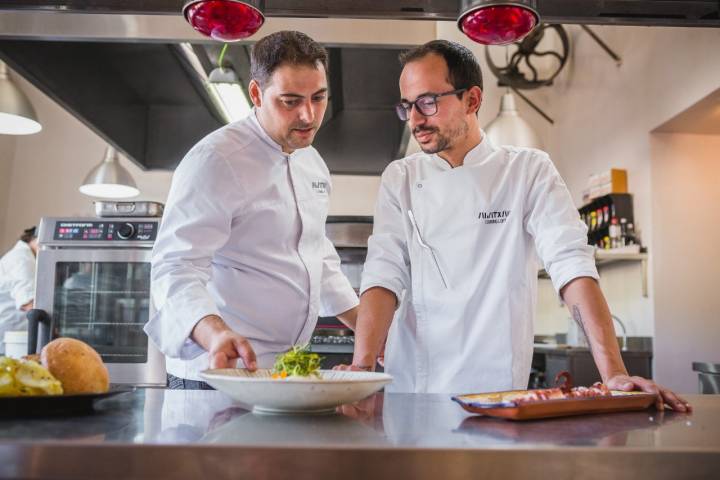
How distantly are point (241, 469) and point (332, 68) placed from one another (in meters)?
2.11

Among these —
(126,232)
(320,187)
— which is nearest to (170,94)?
(126,232)

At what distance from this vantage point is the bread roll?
1.02 m

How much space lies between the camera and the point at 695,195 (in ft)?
15.0

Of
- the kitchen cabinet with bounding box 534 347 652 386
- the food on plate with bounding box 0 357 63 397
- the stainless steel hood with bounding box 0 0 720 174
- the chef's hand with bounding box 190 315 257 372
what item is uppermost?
the stainless steel hood with bounding box 0 0 720 174

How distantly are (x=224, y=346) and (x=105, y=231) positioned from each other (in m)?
2.03

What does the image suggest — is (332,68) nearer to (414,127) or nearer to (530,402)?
(414,127)

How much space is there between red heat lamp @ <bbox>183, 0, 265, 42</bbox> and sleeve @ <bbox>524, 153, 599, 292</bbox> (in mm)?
759

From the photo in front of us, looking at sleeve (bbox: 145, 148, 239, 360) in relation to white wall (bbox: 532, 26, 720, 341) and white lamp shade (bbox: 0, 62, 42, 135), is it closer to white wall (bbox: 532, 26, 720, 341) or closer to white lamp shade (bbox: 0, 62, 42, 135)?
white lamp shade (bbox: 0, 62, 42, 135)

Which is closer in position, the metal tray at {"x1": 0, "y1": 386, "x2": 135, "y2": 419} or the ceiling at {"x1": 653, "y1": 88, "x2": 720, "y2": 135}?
the metal tray at {"x1": 0, "y1": 386, "x2": 135, "y2": 419}

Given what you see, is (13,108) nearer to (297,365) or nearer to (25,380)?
(25,380)

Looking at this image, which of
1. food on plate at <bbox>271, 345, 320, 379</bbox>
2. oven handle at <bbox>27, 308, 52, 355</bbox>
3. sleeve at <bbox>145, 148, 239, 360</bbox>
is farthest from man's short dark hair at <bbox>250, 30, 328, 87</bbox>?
oven handle at <bbox>27, 308, 52, 355</bbox>

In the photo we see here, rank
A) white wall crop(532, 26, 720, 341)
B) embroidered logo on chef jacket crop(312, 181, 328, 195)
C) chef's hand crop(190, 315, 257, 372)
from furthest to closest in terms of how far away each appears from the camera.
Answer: white wall crop(532, 26, 720, 341) → embroidered logo on chef jacket crop(312, 181, 328, 195) → chef's hand crop(190, 315, 257, 372)

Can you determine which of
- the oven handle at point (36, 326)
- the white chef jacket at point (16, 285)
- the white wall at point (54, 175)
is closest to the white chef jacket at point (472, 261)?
the oven handle at point (36, 326)

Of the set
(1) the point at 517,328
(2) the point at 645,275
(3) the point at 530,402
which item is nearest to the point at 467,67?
→ (1) the point at 517,328
